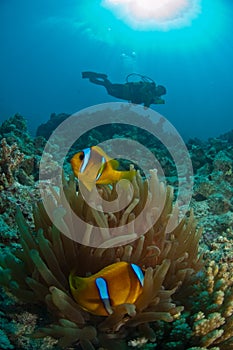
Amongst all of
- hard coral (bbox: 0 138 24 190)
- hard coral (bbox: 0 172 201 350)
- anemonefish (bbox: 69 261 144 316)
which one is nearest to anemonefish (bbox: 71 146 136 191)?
hard coral (bbox: 0 172 201 350)

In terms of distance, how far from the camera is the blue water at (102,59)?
5316cm

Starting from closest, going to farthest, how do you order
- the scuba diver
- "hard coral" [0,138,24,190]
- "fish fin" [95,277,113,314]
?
"fish fin" [95,277,113,314] → "hard coral" [0,138,24,190] → the scuba diver

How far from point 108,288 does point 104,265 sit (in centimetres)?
38

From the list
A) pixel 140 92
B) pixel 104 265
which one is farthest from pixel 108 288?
pixel 140 92

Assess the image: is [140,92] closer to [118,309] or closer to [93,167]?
[93,167]

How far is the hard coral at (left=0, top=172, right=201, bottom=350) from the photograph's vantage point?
4.93 feet

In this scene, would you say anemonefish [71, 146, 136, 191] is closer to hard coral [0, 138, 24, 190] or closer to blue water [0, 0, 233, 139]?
hard coral [0, 138, 24, 190]

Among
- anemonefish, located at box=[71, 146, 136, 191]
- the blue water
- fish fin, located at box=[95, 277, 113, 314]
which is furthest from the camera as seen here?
the blue water

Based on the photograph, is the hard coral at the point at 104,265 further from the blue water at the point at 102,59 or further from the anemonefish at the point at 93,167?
the blue water at the point at 102,59

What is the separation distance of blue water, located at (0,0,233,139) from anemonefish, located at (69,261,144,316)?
130 ft

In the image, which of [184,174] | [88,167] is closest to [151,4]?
[184,174]

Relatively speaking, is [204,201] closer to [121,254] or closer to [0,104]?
[121,254]

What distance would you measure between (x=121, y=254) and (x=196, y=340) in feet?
2.03

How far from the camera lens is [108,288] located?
135 centimetres
